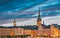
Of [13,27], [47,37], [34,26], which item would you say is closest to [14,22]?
[13,27]

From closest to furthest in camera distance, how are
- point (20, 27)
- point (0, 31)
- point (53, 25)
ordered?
point (53, 25), point (0, 31), point (20, 27)

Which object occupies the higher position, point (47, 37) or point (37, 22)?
point (37, 22)

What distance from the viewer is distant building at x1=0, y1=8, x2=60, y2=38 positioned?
49.6ft

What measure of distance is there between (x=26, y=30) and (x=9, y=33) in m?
1.46

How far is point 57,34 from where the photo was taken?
15.1 metres

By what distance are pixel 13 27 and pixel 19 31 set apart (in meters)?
0.77

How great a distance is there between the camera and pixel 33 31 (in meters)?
16.0

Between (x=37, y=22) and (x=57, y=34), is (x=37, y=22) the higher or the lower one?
the higher one

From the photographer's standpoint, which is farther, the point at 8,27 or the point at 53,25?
the point at 8,27

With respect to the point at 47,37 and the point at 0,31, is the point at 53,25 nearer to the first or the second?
the point at 47,37

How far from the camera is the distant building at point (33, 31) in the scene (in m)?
15.1

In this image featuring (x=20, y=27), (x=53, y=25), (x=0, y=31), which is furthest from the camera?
(x=20, y=27)

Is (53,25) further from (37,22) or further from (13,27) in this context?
(13,27)

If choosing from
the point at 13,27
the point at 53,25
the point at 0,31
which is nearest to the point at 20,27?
the point at 13,27
